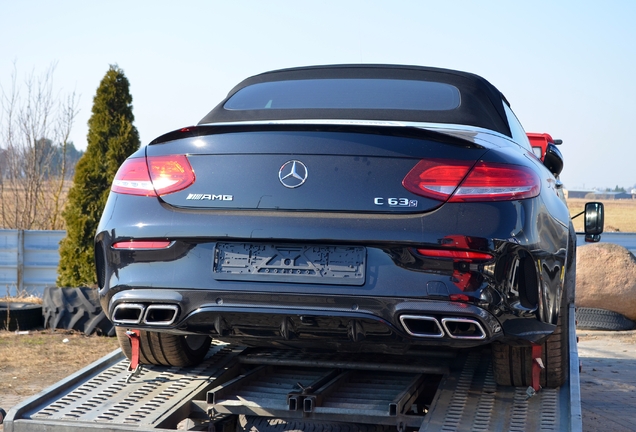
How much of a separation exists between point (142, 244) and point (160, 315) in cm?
29

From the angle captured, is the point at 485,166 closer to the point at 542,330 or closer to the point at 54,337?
the point at 542,330

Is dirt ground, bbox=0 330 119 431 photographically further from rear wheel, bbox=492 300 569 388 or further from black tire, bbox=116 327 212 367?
rear wheel, bbox=492 300 569 388

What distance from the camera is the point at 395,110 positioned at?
368cm

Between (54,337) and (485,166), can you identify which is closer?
(485,166)

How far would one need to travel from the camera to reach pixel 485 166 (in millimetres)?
2904

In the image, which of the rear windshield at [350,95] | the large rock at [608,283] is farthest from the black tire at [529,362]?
the large rock at [608,283]

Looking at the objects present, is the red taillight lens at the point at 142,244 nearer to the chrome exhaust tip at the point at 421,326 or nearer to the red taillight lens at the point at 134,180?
the red taillight lens at the point at 134,180

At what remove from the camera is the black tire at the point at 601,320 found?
951 centimetres

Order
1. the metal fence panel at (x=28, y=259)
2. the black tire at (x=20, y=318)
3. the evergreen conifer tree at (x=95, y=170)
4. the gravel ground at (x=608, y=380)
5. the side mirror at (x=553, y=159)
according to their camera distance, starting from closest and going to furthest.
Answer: the side mirror at (x=553, y=159) < the gravel ground at (x=608, y=380) < the black tire at (x=20, y=318) < the evergreen conifer tree at (x=95, y=170) < the metal fence panel at (x=28, y=259)

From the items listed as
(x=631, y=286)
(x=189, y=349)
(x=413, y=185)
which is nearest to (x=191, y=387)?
(x=189, y=349)

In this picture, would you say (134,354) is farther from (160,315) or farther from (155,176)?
(155,176)

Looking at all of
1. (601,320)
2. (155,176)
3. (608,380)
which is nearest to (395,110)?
(155,176)

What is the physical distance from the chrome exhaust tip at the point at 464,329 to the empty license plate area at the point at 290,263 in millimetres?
356

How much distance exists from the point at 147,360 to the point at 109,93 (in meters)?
7.87
